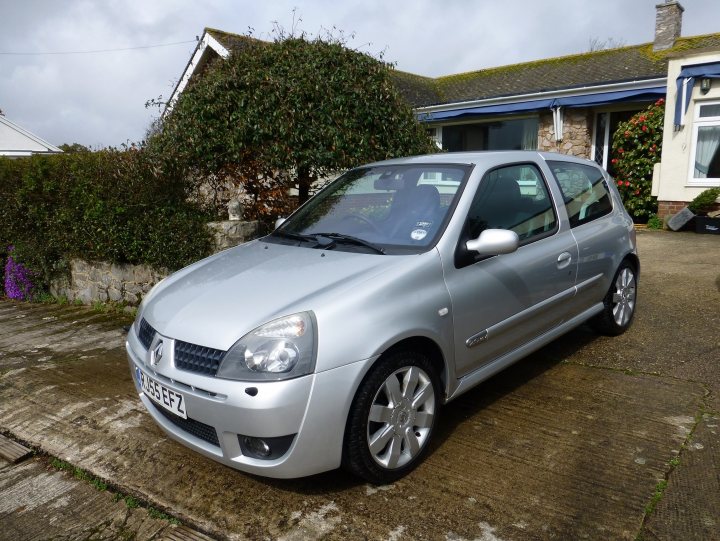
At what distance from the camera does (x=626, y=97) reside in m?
11.9

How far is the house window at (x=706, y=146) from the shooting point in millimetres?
10727

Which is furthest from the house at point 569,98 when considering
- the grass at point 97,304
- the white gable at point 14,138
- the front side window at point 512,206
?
the white gable at point 14,138

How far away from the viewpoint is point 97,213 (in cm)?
638

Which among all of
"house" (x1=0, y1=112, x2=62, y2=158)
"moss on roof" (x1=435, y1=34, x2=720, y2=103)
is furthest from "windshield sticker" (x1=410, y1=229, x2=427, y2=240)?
"house" (x1=0, y1=112, x2=62, y2=158)

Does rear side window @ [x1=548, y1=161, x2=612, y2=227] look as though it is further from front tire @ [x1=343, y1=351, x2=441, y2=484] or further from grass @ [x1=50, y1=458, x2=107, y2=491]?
grass @ [x1=50, y1=458, x2=107, y2=491]

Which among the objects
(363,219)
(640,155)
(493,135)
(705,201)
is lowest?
(705,201)

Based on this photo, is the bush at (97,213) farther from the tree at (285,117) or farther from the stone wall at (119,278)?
the tree at (285,117)

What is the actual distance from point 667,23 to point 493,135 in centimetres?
489

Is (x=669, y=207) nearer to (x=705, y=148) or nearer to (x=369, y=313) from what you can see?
(x=705, y=148)

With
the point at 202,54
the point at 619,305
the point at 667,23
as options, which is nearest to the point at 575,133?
the point at 667,23

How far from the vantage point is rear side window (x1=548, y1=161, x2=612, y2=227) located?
4105mm

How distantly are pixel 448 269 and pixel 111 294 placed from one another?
4959mm

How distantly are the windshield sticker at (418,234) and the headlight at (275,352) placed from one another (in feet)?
2.95

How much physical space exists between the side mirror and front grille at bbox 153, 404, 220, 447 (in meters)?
1.60
